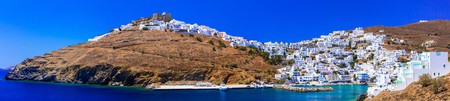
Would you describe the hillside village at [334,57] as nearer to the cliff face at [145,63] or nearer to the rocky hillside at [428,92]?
the cliff face at [145,63]

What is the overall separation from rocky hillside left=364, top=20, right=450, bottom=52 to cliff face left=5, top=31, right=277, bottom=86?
4402 centimetres

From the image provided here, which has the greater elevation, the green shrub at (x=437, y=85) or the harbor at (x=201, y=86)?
the green shrub at (x=437, y=85)

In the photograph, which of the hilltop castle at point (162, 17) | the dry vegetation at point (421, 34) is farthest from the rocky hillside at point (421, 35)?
the hilltop castle at point (162, 17)

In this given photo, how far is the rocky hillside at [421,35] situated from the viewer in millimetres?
104294

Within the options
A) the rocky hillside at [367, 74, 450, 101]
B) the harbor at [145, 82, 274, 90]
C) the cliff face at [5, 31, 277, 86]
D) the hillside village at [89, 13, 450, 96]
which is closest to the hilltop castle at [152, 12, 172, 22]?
the hillside village at [89, 13, 450, 96]

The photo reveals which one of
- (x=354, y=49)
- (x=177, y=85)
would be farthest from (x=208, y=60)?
(x=354, y=49)

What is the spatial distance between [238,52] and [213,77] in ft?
56.4

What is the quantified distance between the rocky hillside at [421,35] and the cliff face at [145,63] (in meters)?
44.0

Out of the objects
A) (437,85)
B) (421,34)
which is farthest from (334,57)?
(437,85)

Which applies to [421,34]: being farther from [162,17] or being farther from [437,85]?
[437,85]

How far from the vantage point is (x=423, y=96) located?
79.2 feet

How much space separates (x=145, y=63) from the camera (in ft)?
230

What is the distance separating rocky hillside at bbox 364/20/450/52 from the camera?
104294 millimetres

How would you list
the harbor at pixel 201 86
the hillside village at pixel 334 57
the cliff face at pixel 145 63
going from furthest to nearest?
the hillside village at pixel 334 57, the cliff face at pixel 145 63, the harbor at pixel 201 86
